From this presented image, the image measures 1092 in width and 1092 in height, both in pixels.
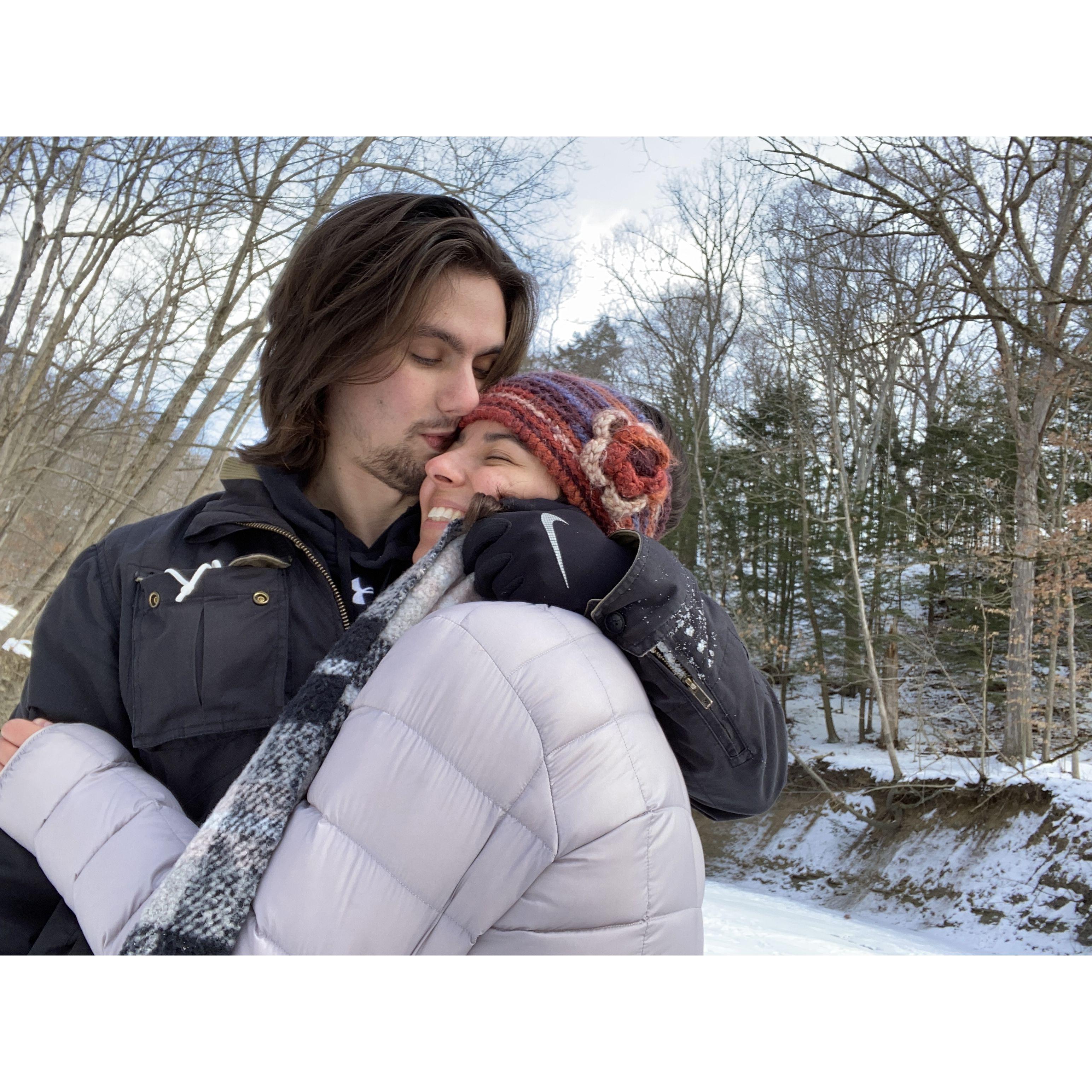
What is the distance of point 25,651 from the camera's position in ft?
17.6

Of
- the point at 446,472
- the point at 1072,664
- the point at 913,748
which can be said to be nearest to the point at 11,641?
the point at 446,472

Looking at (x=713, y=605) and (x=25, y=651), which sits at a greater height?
(x=713, y=605)

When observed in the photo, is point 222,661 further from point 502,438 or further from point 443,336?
point 443,336

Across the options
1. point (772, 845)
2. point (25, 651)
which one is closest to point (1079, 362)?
point (772, 845)

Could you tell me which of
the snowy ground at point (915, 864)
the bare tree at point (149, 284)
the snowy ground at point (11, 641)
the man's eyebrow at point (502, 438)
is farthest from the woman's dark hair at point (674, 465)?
the snowy ground at point (11, 641)

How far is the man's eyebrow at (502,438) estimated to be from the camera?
1.10 metres

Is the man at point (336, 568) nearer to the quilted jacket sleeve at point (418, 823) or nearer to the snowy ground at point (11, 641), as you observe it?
the quilted jacket sleeve at point (418, 823)

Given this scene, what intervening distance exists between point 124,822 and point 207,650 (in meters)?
0.24

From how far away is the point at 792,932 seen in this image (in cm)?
441

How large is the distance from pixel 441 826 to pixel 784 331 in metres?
7.12

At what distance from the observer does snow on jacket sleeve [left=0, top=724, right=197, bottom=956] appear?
30.7 inches

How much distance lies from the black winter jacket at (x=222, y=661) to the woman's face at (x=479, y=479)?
169mm

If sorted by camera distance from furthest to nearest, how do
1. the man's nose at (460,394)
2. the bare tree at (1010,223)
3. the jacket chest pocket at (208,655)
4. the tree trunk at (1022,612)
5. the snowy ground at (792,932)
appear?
1. the tree trunk at (1022,612)
2. the snowy ground at (792,932)
3. the bare tree at (1010,223)
4. the man's nose at (460,394)
5. the jacket chest pocket at (208,655)
